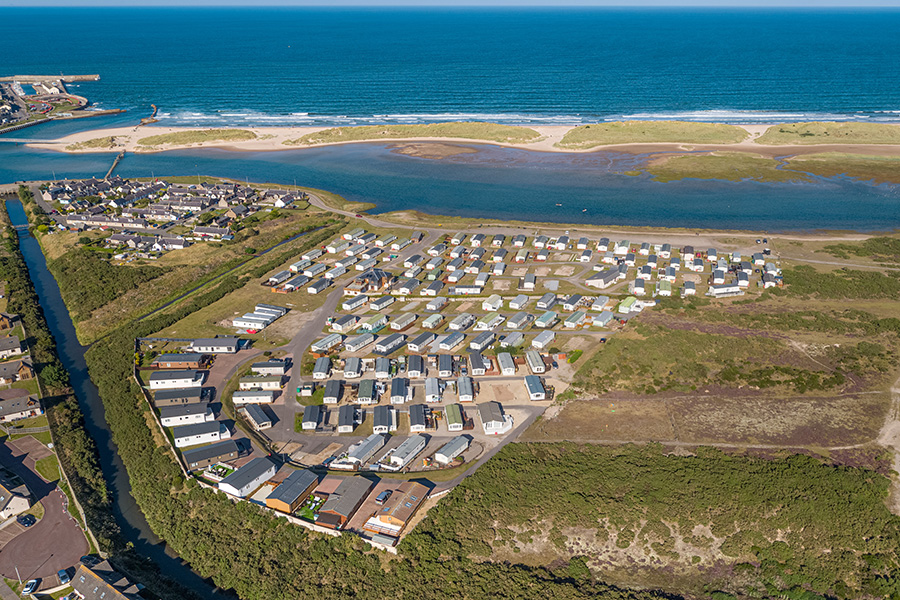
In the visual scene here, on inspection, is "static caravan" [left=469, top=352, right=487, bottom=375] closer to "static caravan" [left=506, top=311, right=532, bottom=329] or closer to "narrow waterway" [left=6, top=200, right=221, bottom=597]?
"static caravan" [left=506, top=311, right=532, bottom=329]

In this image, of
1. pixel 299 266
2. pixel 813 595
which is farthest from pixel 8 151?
pixel 813 595

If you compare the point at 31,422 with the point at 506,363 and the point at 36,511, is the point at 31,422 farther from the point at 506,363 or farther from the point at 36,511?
the point at 506,363

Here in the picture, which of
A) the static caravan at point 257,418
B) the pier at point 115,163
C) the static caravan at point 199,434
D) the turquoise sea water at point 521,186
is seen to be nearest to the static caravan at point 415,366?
the static caravan at point 257,418

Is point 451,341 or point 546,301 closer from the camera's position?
point 451,341

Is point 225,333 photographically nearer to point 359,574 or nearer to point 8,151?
point 359,574

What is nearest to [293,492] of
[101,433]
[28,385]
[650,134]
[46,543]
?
[46,543]

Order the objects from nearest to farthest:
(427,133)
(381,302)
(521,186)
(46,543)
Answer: (46,543)
(381,302)
(521,186)
(427,133)

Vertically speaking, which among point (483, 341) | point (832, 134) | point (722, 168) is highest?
point (832, 134)
